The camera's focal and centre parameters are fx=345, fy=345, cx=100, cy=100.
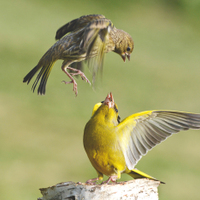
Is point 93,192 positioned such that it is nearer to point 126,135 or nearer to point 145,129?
point 126,135

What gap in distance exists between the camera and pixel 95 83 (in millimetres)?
2629

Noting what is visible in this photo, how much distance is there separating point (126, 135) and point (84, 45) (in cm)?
100

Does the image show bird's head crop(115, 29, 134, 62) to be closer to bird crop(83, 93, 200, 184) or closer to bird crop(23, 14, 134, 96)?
bird crop(23, 14, 134, 96)

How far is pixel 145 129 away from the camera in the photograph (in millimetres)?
3207

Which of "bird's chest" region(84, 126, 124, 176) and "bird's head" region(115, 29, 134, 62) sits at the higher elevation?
"bird's head" region(115, 29, 134, 62)

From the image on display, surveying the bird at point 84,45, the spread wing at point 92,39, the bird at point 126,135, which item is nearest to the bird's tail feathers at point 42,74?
the bird at point 84,45

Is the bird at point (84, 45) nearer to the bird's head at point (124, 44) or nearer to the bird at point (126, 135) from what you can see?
the bird's head at point (124, 44)

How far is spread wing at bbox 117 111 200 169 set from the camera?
10.3 ft

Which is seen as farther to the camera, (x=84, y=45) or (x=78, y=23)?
(x=78, y=23)

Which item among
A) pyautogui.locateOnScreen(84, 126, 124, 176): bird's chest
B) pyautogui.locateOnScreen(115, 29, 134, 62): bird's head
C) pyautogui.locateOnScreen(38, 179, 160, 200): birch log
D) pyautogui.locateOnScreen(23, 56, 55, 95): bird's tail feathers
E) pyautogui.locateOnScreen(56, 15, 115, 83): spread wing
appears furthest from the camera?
pyautogui.locateOnScreen(115, 29, 134, 62): bird's head

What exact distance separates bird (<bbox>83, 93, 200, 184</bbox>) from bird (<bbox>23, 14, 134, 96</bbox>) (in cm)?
47

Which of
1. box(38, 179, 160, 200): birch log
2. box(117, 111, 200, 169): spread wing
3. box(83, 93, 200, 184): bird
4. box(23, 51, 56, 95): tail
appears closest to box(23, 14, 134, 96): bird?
box(23, 51, 56, 95): tail

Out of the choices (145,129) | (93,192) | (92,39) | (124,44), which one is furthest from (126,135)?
(92,39)

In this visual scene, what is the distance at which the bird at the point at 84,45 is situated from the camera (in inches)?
107
